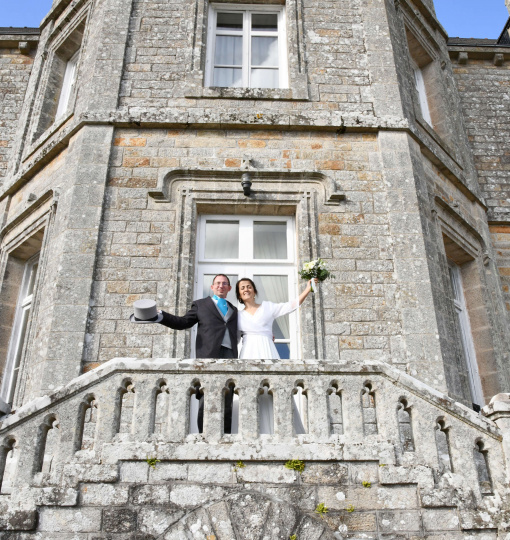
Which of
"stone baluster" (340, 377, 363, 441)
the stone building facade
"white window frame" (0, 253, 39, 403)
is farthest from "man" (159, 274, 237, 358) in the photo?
"white window frame" (0, 253, 39, 403)

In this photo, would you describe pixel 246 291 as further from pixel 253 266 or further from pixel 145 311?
pixel 253 266

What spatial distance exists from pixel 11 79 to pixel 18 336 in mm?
4712

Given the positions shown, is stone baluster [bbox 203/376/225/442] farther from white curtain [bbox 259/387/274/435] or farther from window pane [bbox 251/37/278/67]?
window pane [bbox 251/37/278/67]

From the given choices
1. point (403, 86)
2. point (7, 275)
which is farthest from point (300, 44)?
point (7, 275)

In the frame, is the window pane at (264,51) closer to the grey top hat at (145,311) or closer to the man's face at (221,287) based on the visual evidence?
the man's face at (221,287)

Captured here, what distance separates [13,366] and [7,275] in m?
1.18

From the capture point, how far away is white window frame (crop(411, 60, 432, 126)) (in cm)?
904

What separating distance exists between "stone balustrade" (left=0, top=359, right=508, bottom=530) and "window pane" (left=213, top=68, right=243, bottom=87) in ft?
15.7

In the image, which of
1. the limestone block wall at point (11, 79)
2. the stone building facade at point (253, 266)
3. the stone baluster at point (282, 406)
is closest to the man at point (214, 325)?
the stone building facade at point (253, 266)

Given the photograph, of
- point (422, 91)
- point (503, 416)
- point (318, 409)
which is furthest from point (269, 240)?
point (422, 91)

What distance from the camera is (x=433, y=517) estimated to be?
372cm

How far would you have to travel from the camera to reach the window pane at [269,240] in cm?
656

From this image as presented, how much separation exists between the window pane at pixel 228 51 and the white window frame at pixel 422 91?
9.70 ft

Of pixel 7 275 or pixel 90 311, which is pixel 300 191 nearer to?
pixel 90 311
